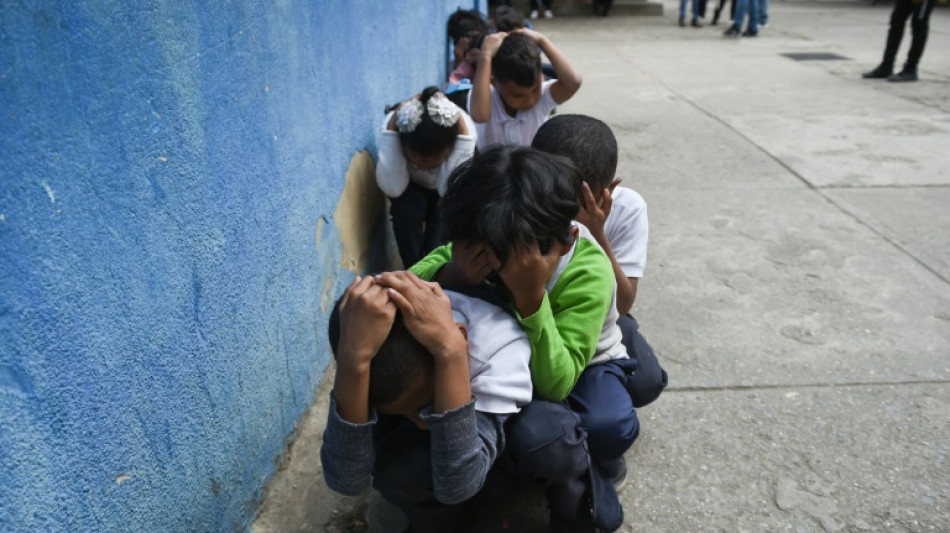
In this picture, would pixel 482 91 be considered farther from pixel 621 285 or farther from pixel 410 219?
pixel 621 285

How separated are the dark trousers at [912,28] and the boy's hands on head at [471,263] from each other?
25.0 feet

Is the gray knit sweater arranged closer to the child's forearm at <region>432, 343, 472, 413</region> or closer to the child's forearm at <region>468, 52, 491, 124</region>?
the child's forearm at <region>432, 343, 472, 413</region>

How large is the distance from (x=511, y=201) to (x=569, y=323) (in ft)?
1.12

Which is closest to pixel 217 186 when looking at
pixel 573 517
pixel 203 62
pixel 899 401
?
pixel 203 62

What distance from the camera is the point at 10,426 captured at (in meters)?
1.07

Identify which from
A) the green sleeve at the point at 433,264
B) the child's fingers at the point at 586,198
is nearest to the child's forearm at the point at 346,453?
the green sleeve at the point at 433,264

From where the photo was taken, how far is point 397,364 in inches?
55.8

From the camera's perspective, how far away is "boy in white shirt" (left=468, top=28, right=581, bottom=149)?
326 centimetres

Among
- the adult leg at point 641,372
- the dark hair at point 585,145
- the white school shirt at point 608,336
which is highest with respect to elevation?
the dark hair at point 585,145

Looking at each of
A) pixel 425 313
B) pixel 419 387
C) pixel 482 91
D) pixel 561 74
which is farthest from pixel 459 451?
pixel 561 74

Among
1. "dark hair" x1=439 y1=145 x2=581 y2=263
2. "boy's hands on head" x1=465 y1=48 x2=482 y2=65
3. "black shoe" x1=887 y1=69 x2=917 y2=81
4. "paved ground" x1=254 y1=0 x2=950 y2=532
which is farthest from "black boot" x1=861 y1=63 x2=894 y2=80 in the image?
"dark hair" x1=439 y1=145 x2=581 y2=263

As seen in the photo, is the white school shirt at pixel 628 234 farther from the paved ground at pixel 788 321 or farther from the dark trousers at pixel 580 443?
the paved ground at pixel 788 321

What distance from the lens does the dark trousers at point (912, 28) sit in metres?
7.43

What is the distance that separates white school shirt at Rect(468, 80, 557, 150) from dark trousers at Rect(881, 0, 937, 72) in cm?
586
